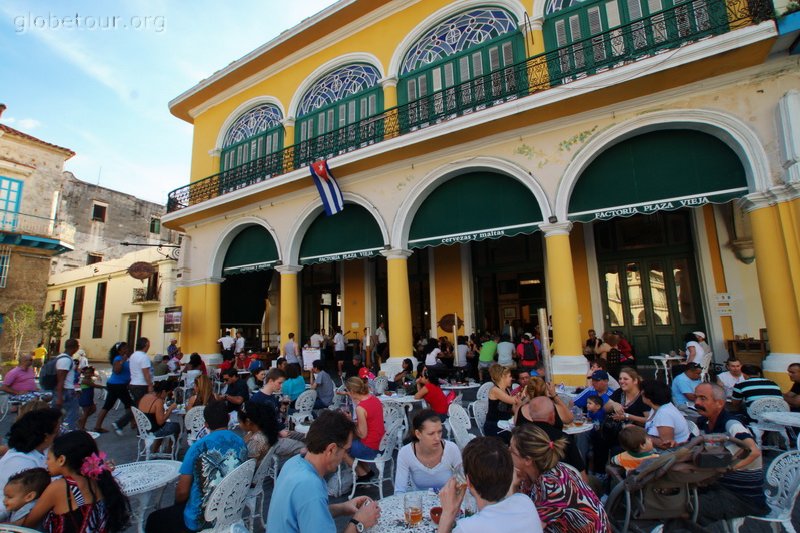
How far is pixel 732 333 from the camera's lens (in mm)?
10250

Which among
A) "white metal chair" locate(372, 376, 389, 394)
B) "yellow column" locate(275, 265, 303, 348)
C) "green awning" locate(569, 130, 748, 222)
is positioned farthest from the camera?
"yellow column" locate(275, 265, 303, 348)

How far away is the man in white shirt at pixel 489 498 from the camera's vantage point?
6.36 feet

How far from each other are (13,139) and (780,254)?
2786 centimetres

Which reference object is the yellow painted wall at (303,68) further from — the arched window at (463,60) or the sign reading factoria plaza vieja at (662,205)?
the sign reading factoria plaza vieja at (662,205)

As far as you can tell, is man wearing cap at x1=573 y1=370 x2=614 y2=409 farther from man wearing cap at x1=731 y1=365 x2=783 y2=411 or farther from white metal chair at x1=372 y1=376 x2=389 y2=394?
white metal chair at x1=372 y1=376 x2=389 y2=394

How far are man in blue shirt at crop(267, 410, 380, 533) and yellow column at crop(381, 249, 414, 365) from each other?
836 centimetres

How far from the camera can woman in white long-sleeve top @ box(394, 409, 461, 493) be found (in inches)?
126

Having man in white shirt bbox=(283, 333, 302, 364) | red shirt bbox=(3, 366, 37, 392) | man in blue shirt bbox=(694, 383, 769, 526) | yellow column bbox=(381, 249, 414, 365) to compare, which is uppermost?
yellow column bbox=(381, 249, 414, 365)

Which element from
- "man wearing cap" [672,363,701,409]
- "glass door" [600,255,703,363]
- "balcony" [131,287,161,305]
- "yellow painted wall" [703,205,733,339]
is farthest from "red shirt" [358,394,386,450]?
"balcony" [131,287,161,305]

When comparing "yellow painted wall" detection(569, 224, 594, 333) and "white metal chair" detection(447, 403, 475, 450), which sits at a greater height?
"yellow painted wall" detection(569, 224, 594, 333)

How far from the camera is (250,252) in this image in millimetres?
14516

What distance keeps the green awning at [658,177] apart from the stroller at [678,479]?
6.44 meters

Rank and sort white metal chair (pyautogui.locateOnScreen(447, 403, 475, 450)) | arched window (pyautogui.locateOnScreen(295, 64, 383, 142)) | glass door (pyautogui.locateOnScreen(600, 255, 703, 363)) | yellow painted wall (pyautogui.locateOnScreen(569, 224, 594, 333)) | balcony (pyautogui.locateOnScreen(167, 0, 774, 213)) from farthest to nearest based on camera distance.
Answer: arched window (pyautogui.locateOnScreen(295, 64, 383, 142))
yellow painted wall (pyautogui.locateOnScreen(569, 224, 594, 333))
glass door (pyautogui.locateOnScreen(600, 255, 703, 363))
balcony (pyautogui.locateOnScreen(167, 0, 774, 213))
white metal chair (pyautogui.locateOnScreen(447, 403, 475, 450))

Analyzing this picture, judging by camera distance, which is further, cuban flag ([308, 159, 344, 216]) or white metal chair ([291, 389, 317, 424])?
cuban flag ([308, 159, 344, 216])
